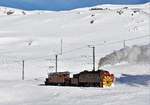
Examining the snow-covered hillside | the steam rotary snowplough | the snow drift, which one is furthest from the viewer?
the snow drift

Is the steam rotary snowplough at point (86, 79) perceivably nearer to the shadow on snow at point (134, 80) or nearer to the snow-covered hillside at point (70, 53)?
the snow-covered hillside at point (70, 53)

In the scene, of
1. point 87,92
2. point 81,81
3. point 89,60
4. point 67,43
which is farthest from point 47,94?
point 67,43

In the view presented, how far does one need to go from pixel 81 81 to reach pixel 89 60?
A: 27511 mm

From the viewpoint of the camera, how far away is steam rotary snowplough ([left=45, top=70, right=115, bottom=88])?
5097cm

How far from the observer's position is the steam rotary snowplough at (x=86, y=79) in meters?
51.0

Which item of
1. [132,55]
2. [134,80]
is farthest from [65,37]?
[134,80]

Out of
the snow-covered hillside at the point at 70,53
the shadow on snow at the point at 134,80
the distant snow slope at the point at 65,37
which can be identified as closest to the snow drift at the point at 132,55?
the shadow on snow at the point at 134,80

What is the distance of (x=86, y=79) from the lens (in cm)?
5250

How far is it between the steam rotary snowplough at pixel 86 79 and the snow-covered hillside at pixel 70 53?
140cm

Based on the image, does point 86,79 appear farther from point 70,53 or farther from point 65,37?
point 65,37

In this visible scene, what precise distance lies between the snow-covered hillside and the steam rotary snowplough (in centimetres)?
140

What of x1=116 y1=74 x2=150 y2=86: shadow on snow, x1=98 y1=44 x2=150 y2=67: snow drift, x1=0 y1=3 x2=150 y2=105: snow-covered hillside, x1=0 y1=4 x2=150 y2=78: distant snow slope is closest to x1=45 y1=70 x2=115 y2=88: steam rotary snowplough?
x1=0 y1=3 x2=150 y2=105: snow-covered hillside

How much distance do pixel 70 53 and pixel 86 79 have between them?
43540mm

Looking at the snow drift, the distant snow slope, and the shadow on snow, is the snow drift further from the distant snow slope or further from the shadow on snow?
the distant snow slope
